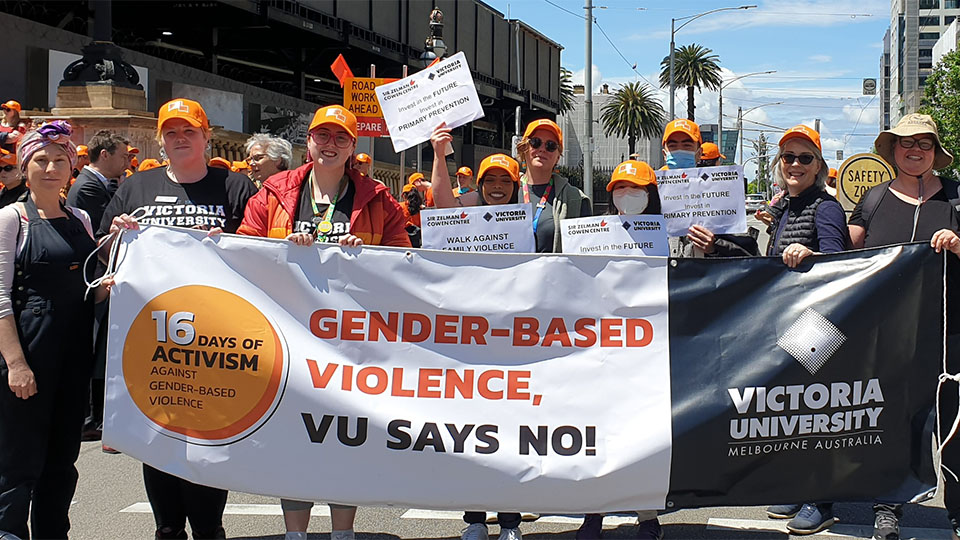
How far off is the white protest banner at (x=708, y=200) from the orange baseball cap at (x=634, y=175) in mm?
123

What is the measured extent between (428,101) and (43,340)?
2.34 meters

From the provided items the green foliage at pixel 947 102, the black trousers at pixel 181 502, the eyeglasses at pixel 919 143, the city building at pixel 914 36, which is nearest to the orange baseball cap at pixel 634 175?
the eyeglasses at pixel 919 143

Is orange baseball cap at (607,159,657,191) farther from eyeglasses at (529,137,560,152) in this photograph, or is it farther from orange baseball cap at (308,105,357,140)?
orange baseball cap at (308,105,357,140)

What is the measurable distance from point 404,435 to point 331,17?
26785mm

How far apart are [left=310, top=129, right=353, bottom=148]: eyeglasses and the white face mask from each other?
1.40m

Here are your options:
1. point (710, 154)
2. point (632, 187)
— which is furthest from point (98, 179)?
point (710, 154)

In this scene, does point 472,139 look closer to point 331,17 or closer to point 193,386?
point 331,17

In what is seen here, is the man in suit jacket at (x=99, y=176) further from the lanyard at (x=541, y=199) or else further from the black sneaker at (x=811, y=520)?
the black sneaker at (x=811, y=520)

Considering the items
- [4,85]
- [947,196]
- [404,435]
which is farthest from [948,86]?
[404,435]

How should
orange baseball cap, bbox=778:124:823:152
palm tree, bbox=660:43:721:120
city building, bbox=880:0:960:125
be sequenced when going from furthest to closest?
city building, bbox=880:0:960:125 < palm tree, bbox=660:43:721:120 < orange baseball cap, bbox=778:124:823:152

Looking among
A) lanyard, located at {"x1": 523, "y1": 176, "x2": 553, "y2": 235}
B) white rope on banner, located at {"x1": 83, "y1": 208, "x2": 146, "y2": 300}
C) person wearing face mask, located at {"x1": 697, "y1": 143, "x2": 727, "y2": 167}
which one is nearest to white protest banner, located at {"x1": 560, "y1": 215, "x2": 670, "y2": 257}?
lanyard, located at {"x1": 523, "y1": 176, "x2": 553, "y2": 235}

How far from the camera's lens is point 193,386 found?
442 cm

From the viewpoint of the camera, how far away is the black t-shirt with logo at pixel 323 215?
4.58 metres

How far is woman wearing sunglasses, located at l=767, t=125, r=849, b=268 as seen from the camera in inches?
198
